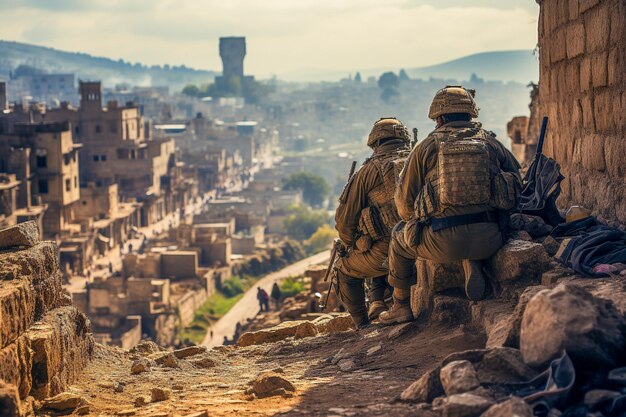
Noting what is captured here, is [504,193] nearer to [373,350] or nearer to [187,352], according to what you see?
[373,350]

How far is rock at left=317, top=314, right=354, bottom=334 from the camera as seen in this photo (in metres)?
9.41

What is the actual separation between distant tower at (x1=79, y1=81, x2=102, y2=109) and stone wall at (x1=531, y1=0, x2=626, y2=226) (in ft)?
183

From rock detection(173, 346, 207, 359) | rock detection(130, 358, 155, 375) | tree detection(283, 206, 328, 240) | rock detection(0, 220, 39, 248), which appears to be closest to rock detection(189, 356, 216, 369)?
rock detection(130, 358, 155, 375)

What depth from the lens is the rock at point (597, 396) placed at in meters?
4.06

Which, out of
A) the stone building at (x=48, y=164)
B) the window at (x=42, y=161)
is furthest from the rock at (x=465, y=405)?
the window at (x=42, y=161)

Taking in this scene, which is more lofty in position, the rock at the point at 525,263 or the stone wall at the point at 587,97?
the stone wall at the point at 587,97

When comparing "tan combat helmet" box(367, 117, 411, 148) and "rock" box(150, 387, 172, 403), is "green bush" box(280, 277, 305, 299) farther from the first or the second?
"rock" box(150, 387, 172, 403)

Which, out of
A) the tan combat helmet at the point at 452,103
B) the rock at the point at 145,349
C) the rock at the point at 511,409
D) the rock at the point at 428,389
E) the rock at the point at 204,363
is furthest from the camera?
the rock at the point at 145,349

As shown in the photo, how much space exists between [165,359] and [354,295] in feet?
4.78

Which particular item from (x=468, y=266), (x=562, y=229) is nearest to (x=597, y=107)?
(x=562, y=229)

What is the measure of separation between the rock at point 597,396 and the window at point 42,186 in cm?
4362

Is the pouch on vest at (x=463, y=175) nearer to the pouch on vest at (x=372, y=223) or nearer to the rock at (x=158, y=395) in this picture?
the pouch on vest at (x=372, y=223)

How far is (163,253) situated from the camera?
4025 cm

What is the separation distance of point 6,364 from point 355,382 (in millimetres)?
1725
